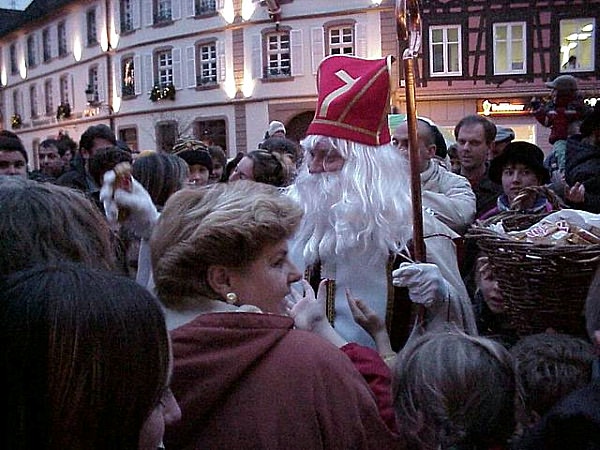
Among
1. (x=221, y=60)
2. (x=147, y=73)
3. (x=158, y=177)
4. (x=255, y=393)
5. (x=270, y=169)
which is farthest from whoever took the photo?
(x=147, y=73)

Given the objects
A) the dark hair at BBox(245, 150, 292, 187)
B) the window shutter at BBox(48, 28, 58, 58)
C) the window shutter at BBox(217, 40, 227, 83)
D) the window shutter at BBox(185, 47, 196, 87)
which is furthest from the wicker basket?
the window shutter at BBox(48, 28, 58, 58)

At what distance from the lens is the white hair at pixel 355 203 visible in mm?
2734

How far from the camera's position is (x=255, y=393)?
1493mm

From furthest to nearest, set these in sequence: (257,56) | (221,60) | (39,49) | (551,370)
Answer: (39,49) < (221,60) < (257,56) < (551,370)

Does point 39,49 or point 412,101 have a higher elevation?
point 39,49

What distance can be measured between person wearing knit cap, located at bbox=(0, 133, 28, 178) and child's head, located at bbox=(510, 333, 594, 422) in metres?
3.52

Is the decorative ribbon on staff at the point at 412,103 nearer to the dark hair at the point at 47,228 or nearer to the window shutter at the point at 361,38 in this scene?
the dark hair at the point at 47,228

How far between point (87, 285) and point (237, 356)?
50 cm

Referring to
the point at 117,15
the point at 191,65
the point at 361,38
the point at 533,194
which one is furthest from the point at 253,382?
the point at 117,15

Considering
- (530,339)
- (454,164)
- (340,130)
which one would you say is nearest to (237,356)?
(530,339)

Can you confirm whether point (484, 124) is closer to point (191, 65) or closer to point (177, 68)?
point (191, 65)

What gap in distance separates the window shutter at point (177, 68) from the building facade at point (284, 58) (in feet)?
0.14

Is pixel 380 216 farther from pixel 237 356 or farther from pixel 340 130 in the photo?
pixel 237 356

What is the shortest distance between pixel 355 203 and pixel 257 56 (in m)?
21.0
